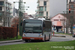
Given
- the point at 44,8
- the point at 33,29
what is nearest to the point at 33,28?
the point at 33,29

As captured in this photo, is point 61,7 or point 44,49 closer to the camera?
point 44,49

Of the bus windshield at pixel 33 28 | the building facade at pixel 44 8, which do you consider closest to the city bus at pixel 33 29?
the bus windshield at pixel 33 28

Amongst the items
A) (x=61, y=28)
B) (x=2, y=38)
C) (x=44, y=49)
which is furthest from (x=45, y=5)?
(x=44, y=49)

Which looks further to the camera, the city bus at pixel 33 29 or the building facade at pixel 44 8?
the building facade at pixel 44 8

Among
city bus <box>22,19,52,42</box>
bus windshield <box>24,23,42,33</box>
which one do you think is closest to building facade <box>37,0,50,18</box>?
city bus <box>22,19,52,42</box>

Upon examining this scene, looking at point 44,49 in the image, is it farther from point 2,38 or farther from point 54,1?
point 54,1

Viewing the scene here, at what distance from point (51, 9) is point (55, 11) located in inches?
111

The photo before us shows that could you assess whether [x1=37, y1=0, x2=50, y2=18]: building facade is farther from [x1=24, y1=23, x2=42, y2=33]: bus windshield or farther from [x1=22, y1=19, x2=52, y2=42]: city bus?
[x1=24, y1=23, x2=42, y2=33]: bus windshield

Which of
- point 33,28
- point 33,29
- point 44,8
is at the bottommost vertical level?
point 33,29

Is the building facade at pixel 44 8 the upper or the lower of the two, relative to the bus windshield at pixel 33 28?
upper

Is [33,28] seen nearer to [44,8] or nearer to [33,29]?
[33,29]

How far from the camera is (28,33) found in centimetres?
2900

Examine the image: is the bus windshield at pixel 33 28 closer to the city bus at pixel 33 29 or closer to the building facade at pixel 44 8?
the city bus at pixel 33 29

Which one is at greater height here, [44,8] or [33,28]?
[44,8]
